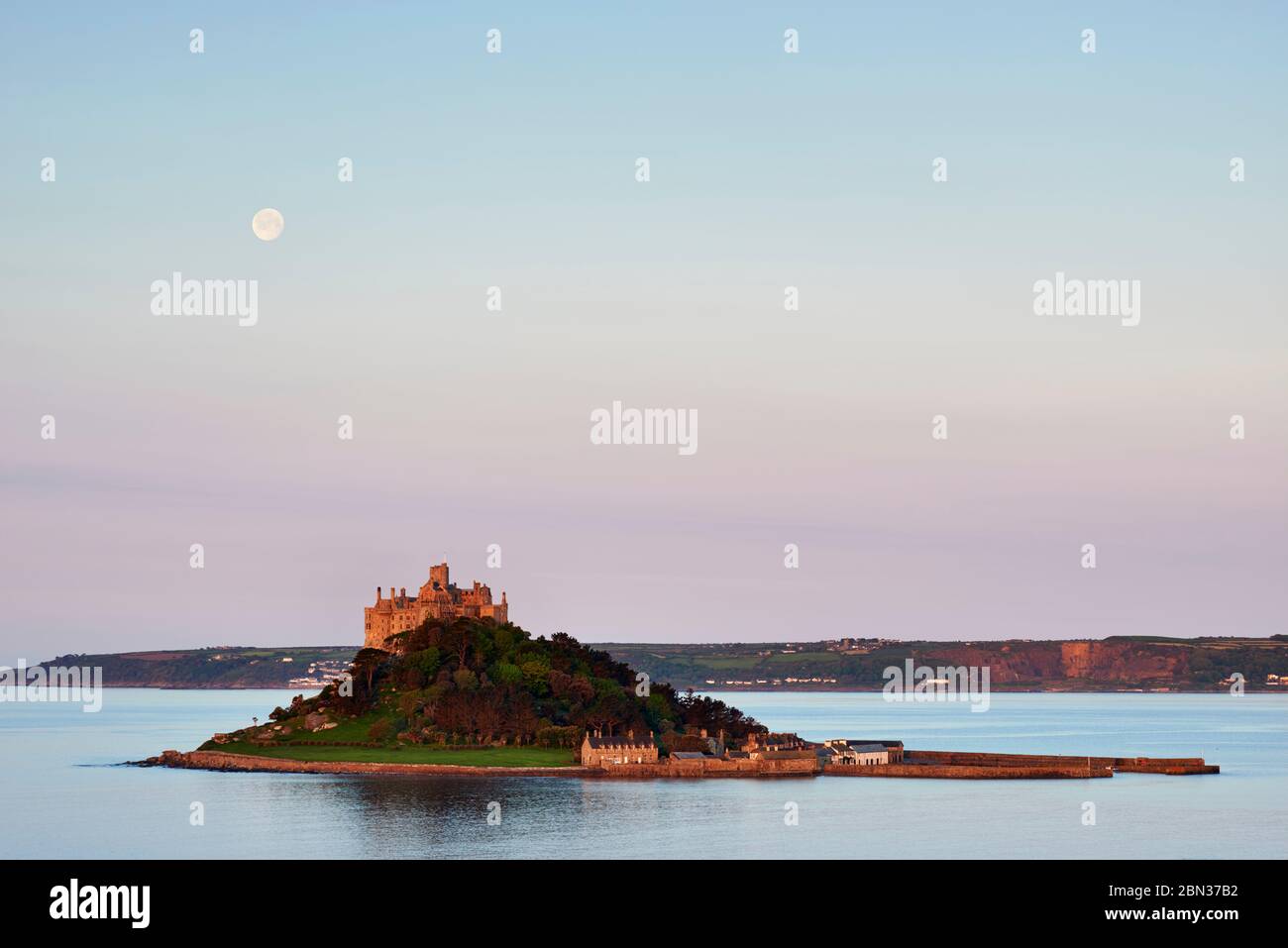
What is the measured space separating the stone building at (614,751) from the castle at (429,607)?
3990 cm

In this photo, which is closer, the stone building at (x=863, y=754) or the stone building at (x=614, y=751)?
the stone building at (x=614, y=751)

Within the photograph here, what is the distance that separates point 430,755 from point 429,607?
135ft

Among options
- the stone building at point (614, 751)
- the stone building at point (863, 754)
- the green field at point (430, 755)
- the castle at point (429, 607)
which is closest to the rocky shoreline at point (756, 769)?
the stone building at point (614, 751)

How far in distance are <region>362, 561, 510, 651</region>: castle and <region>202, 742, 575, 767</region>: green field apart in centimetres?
3046

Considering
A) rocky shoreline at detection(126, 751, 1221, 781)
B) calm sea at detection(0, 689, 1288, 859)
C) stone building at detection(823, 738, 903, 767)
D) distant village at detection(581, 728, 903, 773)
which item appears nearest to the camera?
calm sea at detection(0, 689, 1288, 859)

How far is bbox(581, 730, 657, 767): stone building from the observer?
130750mm

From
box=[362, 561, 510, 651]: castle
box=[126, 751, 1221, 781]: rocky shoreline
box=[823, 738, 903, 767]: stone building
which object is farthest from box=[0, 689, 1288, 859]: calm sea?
box=[362, 561, 510, 651]: castle

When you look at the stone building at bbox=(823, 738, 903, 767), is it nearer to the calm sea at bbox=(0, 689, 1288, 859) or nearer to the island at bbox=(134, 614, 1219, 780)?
the island at bbox=(134, 614, 1219, 780)

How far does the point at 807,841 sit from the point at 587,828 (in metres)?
13.1

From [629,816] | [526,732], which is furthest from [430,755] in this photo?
[629,816]

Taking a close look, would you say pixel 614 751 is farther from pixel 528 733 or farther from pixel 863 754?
pixel 863 754

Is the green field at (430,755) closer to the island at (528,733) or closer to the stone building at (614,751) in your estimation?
the island at (528,733)

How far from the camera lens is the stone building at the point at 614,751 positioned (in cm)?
13075
